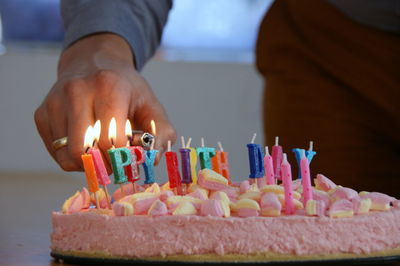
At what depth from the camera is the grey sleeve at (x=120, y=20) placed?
1460 mm

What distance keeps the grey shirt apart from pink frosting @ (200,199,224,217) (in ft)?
2.05

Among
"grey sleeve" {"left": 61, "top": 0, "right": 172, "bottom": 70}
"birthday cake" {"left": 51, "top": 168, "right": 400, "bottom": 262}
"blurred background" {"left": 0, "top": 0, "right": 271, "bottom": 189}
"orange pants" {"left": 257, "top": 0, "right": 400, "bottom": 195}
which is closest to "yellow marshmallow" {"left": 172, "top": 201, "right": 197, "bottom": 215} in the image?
"birthday cake" {"left": 51, "top": 168, "right": 400, "bottom": 262}

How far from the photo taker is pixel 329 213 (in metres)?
0.94

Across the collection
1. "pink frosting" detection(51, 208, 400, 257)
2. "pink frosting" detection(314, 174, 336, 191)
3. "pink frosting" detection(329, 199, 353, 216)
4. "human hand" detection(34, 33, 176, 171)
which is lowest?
"pink frosting" detection(51, 208, 400, 257)

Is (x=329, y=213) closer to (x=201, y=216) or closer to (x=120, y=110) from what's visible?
(x=201, y=216)

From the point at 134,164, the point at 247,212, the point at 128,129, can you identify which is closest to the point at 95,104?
the point at 128,129

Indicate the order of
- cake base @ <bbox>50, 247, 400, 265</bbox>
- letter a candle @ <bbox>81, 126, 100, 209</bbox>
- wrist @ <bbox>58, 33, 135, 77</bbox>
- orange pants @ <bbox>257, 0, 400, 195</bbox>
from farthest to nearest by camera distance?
1. orange pants @ <bbox>257, 0, 400, 195</bbox>
2. wrist @ <bbox>58, 33, 135, 77</bbox>
3. letter a candle @ <bbox>81, 126, 100, 209</bbox>
4. cake base @ <bbox>50, 247, 400, 265</bbox>

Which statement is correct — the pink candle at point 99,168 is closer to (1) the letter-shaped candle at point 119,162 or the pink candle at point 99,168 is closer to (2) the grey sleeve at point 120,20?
(1) the letter-shaped candle at point 119,162

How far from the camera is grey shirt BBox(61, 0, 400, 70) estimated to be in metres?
1.47

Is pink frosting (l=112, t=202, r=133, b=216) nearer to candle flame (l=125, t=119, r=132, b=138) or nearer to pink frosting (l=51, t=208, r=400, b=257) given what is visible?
pink frosting (l=51, t=208, r=400, b=257)

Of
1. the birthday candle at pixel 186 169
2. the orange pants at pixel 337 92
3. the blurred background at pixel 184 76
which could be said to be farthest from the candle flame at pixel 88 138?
the blurred background at pixel 184 76

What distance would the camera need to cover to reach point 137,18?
156 cm

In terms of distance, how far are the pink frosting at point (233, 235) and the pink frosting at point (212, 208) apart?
11mm

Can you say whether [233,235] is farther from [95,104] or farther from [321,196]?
[95,104]
